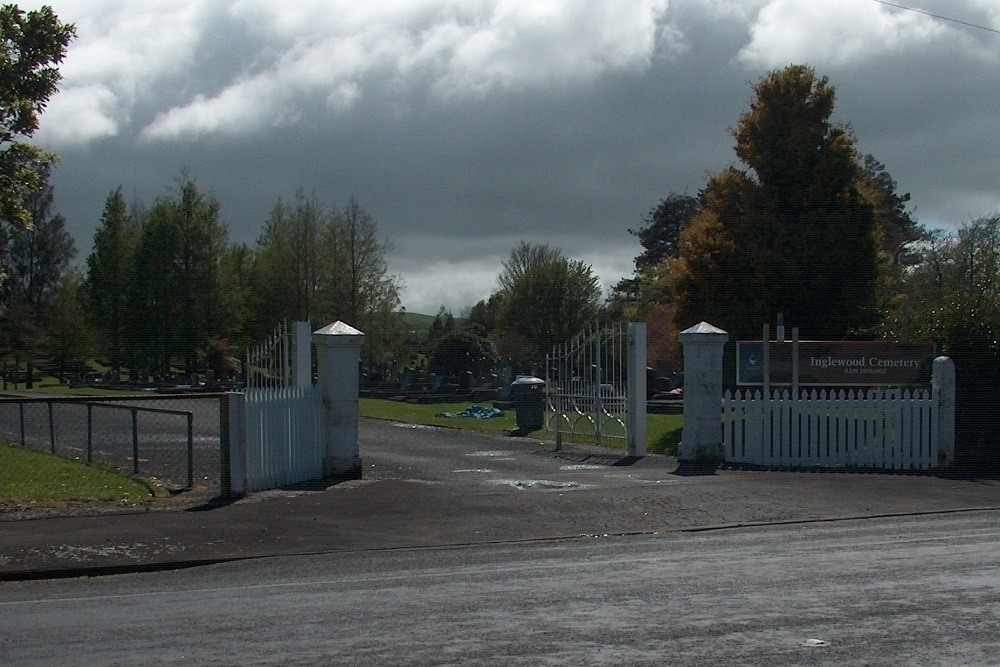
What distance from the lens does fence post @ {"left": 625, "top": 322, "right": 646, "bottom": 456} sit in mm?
19578

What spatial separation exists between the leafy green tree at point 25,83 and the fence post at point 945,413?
575 inches

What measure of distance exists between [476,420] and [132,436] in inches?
520

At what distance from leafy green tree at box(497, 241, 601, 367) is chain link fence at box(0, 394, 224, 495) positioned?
1455 inches

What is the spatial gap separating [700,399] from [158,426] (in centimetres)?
1594

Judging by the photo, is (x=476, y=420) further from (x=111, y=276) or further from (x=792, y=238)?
(x=111, y=276)

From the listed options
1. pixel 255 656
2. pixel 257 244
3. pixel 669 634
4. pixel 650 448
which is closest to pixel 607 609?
pixel 669 634

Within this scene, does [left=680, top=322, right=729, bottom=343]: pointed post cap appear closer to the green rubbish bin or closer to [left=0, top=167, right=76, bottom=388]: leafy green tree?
the green rubbish bin

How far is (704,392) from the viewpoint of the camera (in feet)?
60.7

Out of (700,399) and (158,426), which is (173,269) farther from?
(700,399)

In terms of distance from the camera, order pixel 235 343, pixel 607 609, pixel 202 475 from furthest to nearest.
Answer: pixel 235 343, pixel 202 475, pixel 607 609

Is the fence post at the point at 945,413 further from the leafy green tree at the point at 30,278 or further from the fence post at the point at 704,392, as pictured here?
the leafy green tree at the point at 30,278

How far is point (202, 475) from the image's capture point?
17531mm

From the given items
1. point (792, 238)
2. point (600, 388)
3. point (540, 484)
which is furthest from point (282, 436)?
point (792, 238)

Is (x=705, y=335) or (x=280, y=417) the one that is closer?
(x=280, y=417)
